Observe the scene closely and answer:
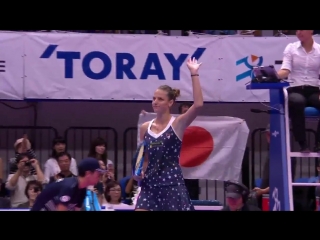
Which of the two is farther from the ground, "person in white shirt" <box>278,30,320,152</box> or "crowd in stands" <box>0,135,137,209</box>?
"person in white shirt" <box>278,30,320,152</box>

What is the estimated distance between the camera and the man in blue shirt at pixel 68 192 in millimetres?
6398

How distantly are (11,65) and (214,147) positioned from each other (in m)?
3.24

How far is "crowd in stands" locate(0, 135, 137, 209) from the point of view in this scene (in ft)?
31.8

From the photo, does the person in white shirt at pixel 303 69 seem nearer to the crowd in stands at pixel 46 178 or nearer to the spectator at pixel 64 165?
the crowd in stands at pixel 46 178

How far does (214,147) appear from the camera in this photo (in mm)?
11531

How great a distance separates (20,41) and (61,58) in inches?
25.5

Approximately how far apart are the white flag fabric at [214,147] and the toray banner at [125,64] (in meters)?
0.38

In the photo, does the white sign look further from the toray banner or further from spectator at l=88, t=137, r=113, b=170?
spectator at l=88, t=137, r=113, b=170

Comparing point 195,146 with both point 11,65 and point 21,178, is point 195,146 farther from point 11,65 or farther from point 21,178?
point 11,65

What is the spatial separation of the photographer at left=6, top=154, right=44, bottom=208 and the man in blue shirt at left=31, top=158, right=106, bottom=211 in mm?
3905

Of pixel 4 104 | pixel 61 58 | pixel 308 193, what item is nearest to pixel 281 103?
pixel 308 193

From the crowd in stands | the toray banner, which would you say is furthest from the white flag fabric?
the crowd in stands

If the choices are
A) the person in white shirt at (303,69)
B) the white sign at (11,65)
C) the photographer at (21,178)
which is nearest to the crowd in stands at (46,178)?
the photographer at (21,178)

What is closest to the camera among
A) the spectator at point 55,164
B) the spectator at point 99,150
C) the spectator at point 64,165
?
the spectator at point 64,165
